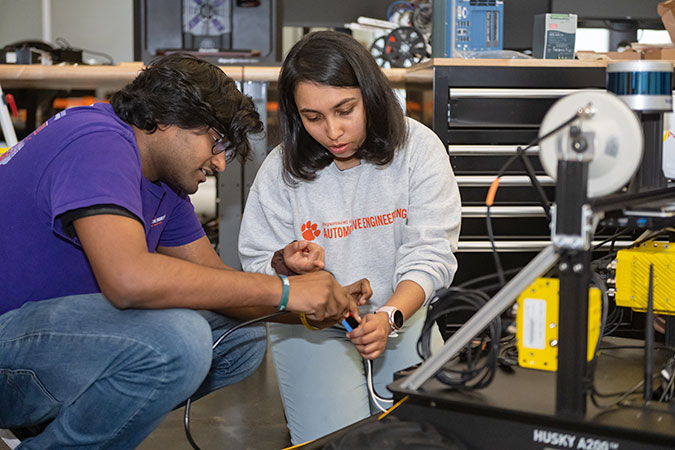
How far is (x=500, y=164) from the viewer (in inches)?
98.6

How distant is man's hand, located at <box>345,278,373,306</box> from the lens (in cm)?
160

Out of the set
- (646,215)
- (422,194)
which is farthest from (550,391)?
(422,194)

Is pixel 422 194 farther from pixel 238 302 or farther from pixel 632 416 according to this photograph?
pixel 632 416

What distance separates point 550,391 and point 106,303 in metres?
0.75

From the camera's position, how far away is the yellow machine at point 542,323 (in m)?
1.04

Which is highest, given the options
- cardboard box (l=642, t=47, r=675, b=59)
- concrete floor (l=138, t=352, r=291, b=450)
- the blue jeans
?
cardboard box (l=642, t=47, r=675, b=59)

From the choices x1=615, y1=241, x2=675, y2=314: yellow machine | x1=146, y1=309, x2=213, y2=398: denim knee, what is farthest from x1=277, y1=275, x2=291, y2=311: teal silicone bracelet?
x1=615, y1=241, x2=675, y2=314: yellow machine

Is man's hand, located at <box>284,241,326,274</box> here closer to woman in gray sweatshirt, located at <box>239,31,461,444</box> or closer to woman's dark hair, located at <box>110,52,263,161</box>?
woman in gray sweatshirt, located at <box>239,31,461,444</box>

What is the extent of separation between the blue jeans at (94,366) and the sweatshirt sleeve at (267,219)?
40 centimetres

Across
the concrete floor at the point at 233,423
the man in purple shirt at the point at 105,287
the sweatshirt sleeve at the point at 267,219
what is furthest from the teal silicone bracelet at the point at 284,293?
the concrete floor at the point at 233,423

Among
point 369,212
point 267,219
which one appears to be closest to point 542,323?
point 369,212

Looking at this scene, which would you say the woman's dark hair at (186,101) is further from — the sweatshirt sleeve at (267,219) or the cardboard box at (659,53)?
the cardboard box at (659,53)

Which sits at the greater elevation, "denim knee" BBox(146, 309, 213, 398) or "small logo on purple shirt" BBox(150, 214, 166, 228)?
"small logo on purple shirt" BBox(150, 214, 166, 228)

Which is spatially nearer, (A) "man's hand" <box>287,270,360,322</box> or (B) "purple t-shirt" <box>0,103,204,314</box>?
(B) "purple t-shirt" <box>0,103,204,314</box>
